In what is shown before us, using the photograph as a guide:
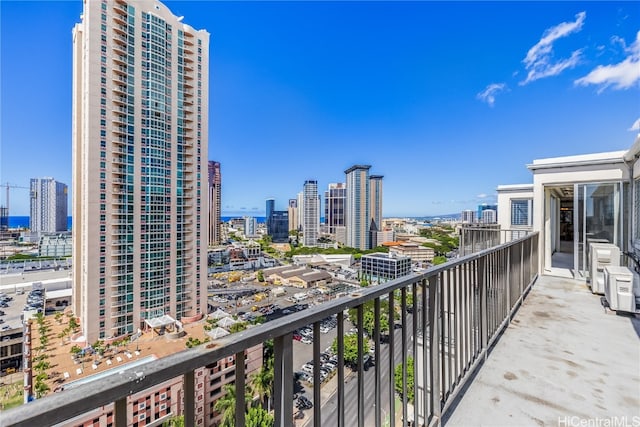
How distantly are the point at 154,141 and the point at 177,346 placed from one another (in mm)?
11650

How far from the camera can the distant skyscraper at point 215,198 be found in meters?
50.0

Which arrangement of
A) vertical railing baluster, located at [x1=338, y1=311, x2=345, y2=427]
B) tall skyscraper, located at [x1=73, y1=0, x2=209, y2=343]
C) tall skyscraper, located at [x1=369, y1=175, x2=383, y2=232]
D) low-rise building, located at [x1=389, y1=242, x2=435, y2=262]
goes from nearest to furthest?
1. vertical railing baluster, located at [x1=338, y1=311, x2=345, y2=427]
2. tall skyscraper, located at [x1=73, y1=0, x2=209, y2=343]
3. low-rise building, located at [x1=389, y1=242, x2=435, y2=262]
4. tall skyscraper, located at [x1=369, y1=175, x2=383, y2=232]

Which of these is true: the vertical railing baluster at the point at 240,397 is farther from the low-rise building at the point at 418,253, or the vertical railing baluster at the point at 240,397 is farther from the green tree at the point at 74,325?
the low-rise building at the point at 418,253

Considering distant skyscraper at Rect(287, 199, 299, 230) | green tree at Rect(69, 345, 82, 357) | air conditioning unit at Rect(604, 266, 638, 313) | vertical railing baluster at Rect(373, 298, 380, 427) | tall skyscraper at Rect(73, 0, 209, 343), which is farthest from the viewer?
distant skyscraper at Rect(287, 199, 299, 230)

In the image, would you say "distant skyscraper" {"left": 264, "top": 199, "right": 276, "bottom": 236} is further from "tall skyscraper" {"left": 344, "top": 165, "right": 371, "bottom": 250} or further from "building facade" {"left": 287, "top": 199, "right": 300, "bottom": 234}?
"tall skyscraper" {"left": 344, "top": 165, "right": 371, "bottom": 250}

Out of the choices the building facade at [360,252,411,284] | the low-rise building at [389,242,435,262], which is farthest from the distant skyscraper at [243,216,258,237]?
the building facade at [360,252,411,284]

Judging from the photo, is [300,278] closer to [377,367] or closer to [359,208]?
[359,208]

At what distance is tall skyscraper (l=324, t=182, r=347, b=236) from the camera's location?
192 feet

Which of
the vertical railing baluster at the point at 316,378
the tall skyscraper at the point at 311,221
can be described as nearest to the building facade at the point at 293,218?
the tall skyscraper at the point at 311,221

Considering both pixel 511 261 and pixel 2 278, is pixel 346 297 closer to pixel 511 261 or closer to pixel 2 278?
pixel 511 261

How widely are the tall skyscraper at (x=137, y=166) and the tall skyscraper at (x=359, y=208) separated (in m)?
35.9

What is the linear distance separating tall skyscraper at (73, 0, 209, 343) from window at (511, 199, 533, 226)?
54.3ft

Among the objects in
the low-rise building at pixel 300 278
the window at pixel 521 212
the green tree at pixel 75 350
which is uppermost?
the window at pixel 521 212

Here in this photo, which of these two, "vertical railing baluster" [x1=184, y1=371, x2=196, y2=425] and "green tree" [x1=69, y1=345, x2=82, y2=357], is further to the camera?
"green tree" [x1=69, y1=345, x2=82, y2=357]
